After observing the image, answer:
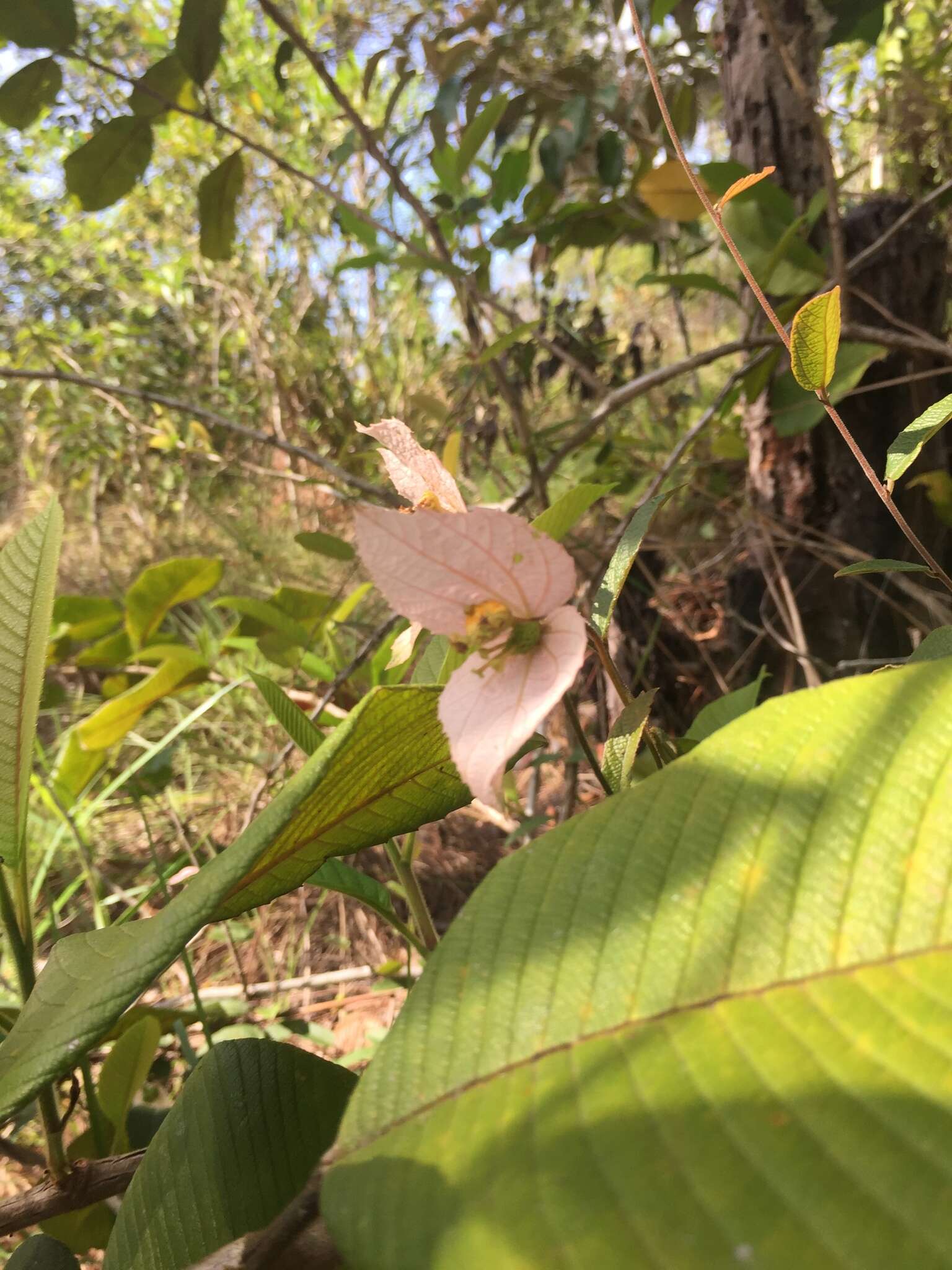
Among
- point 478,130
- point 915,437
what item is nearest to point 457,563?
point 915,437

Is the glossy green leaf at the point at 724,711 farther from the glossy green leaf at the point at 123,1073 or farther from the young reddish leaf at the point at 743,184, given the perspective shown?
the glossy green leaf at the point at 123,1073

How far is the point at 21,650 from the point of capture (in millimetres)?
386

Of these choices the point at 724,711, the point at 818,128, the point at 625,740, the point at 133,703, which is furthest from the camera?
the point at 133,703

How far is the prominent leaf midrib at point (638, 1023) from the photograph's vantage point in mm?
206

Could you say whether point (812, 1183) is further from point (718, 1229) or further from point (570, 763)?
point (570, 763)

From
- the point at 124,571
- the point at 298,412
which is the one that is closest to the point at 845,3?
the point at 298,412

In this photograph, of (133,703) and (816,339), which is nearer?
(816,339)

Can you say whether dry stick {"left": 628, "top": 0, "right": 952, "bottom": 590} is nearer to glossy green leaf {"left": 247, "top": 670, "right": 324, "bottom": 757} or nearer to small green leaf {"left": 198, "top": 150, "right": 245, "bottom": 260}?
glossy green leaf {"left": 247, "top": 670, "right": 324, "bottom": 757}

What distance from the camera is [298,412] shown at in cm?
272

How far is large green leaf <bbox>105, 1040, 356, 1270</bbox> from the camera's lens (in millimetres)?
305

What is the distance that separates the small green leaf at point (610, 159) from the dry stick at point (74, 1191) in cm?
143

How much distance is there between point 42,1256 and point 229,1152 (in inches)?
4.1

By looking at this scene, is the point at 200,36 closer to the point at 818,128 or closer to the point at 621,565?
the point at 818,128

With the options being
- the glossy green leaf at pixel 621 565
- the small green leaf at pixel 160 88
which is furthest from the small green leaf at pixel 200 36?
the glossy green leaf at pixel 621 565
